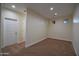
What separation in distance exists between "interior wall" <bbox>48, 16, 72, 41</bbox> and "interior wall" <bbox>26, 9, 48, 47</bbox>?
0.67 feet

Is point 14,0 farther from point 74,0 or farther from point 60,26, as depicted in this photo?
point 60,26

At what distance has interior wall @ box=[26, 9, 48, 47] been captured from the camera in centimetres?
249

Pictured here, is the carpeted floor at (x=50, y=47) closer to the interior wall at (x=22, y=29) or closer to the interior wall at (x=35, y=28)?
the interior wall at (x=35, y=28)

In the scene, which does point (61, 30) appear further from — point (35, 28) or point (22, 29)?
point (22, 29)

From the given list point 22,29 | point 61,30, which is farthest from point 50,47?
point 22,29

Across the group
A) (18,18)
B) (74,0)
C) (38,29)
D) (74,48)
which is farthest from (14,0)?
(74,48)

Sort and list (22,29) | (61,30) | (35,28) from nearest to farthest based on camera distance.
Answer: (61,30) < (35,28) < (22,29)

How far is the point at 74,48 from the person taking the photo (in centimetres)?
241

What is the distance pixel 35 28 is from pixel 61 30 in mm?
→ 939

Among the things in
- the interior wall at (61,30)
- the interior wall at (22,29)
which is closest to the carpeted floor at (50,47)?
the interior wall at (61,30)

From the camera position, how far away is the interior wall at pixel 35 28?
8.17ft

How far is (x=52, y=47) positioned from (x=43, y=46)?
296 mm

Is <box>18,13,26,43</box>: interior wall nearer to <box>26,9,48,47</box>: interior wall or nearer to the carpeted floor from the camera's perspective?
<box>26,9,48,47</box>: interior wall

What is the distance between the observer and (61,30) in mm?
2369
